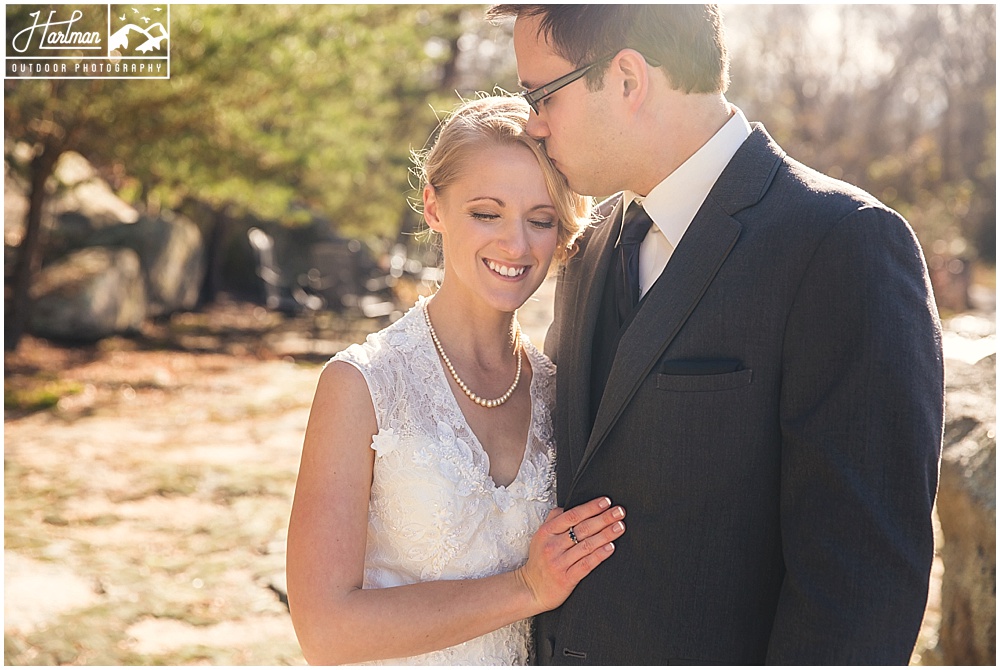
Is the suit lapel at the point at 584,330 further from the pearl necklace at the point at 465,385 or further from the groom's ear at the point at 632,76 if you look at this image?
the groom's ear at the point at 632,76

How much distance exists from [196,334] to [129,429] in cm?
422

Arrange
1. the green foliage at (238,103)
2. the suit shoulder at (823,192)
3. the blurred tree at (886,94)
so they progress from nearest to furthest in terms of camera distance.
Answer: the suit shoulder at (823,192) < the green foliage at (238,103) < the blurred tree at (886,94)

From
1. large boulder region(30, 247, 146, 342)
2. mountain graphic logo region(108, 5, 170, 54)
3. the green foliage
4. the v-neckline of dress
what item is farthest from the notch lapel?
large boulder region(30, 247, 146, 342)

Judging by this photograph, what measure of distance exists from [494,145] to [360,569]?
107 cm

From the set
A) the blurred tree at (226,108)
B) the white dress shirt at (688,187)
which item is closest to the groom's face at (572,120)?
the white dress shirt at (688,187)

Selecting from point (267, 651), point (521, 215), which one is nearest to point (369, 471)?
point (521, 215)

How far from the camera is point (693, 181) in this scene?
2086 millimetres

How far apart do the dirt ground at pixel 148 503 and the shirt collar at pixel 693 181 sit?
9.30 ft

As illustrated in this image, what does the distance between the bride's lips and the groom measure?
17cm

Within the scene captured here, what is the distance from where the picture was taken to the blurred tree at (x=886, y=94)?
21000 millimetres

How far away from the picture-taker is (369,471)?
2119 mm

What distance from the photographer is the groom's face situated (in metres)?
2.13

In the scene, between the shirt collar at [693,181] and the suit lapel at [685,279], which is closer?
the suit lapel at [685,279]

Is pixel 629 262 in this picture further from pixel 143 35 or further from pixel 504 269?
pixel 143 35
